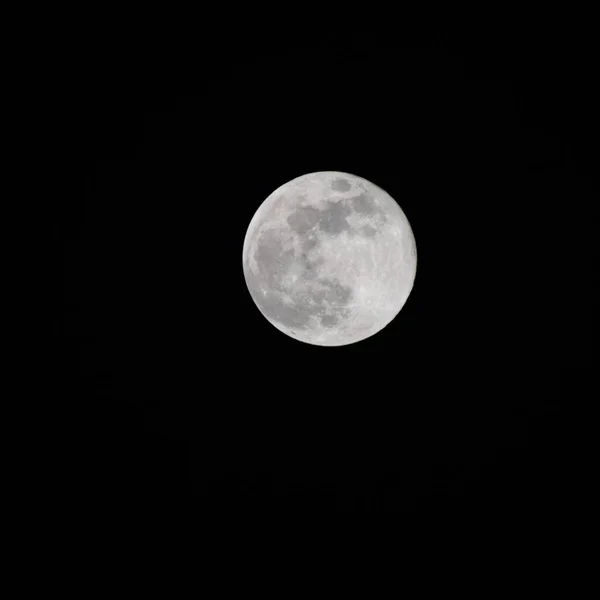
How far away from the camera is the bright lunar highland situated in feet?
12.5

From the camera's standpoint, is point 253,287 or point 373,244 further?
point 253,287

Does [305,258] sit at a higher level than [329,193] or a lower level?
lower

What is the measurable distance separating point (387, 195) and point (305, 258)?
91cm

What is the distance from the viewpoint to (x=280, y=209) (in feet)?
13.3

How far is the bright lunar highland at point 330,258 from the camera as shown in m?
3.82

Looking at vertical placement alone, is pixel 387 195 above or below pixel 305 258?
above

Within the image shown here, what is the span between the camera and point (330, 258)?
379cm

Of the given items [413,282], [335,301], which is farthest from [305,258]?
[413,282]

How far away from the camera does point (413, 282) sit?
4.39 metres

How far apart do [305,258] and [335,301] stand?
358 millimetres

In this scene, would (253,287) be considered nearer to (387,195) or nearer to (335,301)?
(335,301)

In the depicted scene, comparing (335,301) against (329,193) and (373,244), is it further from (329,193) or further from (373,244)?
(329,193)

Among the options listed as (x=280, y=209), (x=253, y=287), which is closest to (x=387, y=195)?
(x=280, y=209)

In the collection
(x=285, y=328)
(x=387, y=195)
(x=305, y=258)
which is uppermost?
(x=387, y=195)
